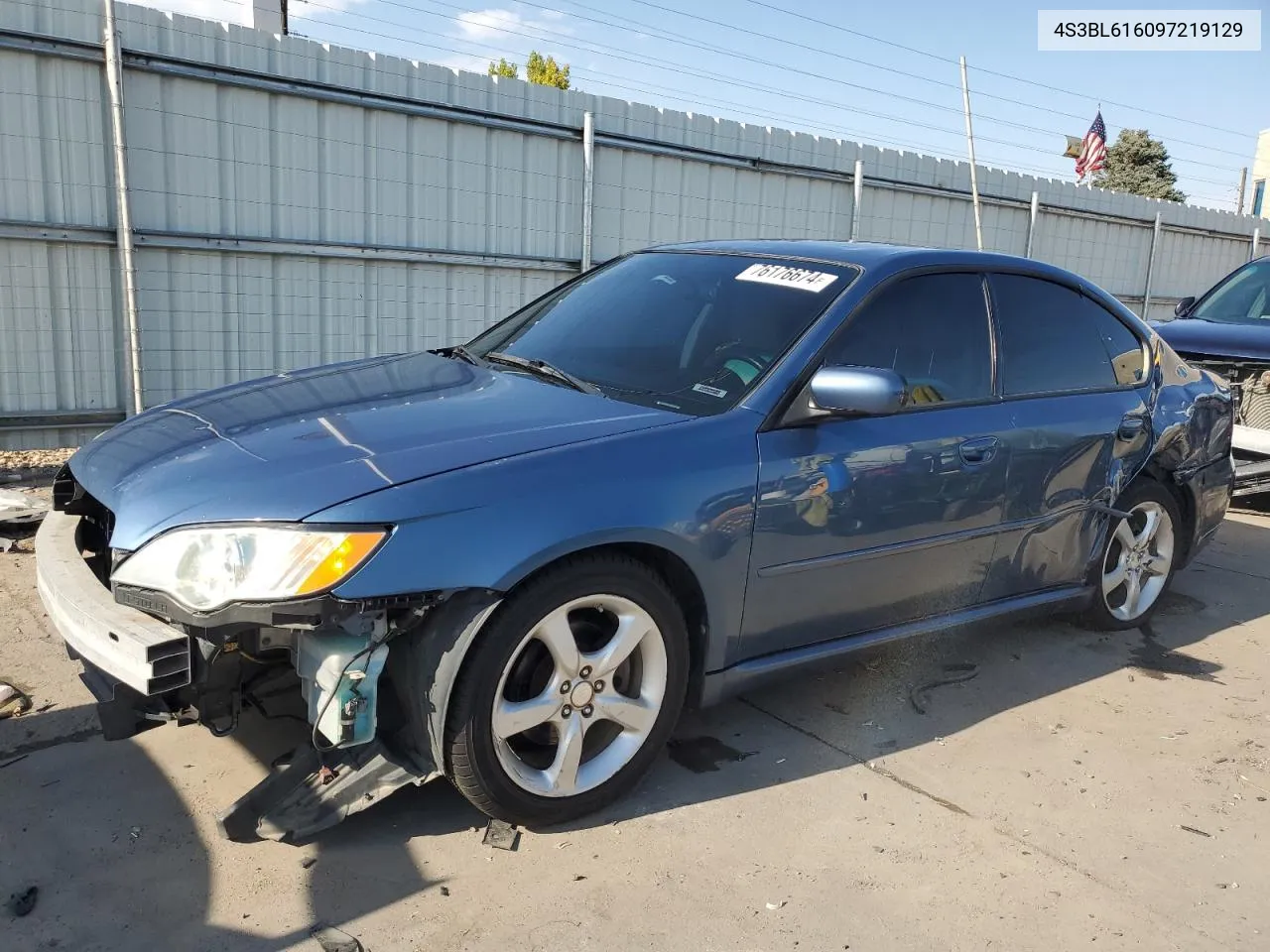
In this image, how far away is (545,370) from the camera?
347cm

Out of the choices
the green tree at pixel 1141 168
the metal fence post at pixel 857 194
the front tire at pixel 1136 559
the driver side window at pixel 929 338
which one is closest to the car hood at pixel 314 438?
the driver side window at pixel 929 338

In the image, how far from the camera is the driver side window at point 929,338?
134 inches

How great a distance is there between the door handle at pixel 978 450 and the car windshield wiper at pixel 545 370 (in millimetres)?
1292

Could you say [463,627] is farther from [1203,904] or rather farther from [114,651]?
[1203,904]

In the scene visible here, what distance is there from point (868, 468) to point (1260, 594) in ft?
11.6

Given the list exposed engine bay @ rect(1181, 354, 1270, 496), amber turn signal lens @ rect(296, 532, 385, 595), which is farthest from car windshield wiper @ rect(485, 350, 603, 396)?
exposed engine bay @ rect(1181, 354, 1270, 496)

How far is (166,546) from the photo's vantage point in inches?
95.8

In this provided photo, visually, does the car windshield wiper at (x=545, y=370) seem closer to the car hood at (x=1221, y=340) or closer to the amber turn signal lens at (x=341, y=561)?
the amber turn signal lens at (x=341, y=561)

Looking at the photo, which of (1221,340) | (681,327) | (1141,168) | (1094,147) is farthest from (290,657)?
(1141,168)

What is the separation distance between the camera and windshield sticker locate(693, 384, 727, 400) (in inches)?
124

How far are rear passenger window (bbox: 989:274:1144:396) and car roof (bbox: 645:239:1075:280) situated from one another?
0.28 feet

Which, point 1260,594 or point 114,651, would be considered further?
point 1260,594

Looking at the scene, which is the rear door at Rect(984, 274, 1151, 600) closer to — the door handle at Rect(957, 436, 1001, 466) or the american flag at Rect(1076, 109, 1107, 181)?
the door handle at Rect(957, 436, 1001, 466)

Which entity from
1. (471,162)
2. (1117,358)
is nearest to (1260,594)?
(1117,358)
